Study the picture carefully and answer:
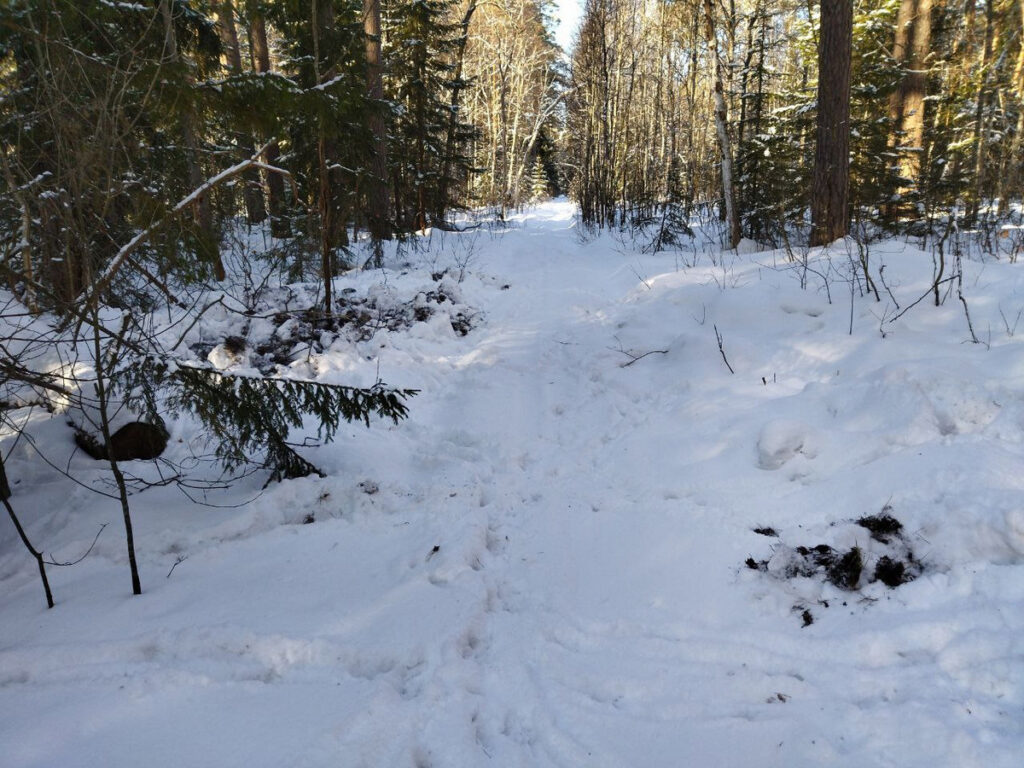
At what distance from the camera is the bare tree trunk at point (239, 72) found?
294 inches

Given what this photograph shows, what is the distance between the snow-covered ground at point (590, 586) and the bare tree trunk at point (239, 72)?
3984 mm

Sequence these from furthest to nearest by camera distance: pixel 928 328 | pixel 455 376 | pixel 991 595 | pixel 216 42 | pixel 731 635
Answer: pixel 216 42, pixel 455 376, pixel 928 328, pixel 731 635, pixel 991 595

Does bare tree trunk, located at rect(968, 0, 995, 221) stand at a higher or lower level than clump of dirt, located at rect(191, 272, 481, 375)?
higher

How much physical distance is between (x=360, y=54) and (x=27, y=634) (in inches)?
339

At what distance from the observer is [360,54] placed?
8383mm

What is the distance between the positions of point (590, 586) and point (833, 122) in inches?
304

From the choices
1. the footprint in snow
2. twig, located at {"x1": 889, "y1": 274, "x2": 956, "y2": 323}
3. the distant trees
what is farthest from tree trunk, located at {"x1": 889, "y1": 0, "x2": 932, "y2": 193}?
the footprint in snow

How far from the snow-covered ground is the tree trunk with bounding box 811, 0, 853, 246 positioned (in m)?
2.70

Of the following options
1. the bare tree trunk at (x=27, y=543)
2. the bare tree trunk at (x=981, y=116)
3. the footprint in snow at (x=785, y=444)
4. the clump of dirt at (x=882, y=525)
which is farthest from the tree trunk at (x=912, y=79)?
the bare tree trunk at (x=27, y=543)

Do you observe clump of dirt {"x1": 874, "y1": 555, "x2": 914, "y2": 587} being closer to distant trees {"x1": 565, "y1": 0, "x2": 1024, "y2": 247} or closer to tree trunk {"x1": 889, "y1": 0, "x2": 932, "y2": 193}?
distant trees {"x1": 565, "y1": 0, "x2": 1024, "y2": 247}

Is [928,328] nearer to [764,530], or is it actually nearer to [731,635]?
[764,530]

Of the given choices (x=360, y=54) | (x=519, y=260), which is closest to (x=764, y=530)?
(x=360, y=54)

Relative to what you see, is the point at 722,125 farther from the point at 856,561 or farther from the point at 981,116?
the point at 856,561

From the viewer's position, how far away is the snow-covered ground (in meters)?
2.01
